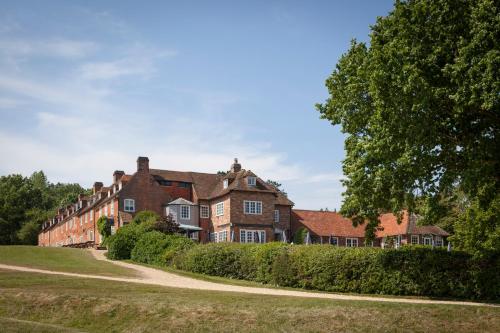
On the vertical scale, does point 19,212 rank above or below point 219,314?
above

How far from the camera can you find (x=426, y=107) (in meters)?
24.1

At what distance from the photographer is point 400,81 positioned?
79.3 feet

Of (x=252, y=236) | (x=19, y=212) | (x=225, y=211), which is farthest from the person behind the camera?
(x=19, y=212)

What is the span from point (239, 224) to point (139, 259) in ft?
54.8

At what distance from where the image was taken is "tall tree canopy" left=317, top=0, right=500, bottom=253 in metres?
23.4

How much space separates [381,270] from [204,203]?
3950 centimetres

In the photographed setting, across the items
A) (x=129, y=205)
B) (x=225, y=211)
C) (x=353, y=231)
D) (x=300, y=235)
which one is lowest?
(x=300, y=235)

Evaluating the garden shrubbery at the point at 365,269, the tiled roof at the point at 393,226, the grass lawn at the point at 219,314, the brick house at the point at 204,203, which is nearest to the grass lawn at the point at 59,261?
the garden shrubbery at the point at 365,269

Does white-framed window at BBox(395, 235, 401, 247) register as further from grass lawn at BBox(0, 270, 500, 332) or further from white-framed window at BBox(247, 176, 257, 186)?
grass lawn at BBox(0, 270, 500, 332)

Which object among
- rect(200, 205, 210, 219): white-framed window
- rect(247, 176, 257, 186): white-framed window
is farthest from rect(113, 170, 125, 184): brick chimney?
rect(247, 176, 257, 186): white-framed window

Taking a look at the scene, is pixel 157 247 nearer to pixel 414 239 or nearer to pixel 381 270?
pixel 381 270

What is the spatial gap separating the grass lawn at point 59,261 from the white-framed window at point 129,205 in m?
10.6

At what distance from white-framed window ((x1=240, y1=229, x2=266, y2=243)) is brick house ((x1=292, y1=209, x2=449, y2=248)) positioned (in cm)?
722

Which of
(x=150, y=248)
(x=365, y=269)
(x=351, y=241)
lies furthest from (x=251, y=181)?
(x=365, y=269)
